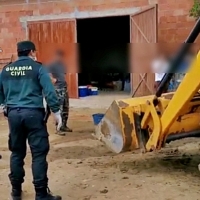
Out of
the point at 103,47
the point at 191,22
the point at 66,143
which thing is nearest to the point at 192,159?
the point at 66,143

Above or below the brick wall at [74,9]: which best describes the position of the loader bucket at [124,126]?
below

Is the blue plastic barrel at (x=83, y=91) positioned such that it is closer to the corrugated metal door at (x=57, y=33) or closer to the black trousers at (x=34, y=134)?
the corrugated metal door at (x=57, y=33)

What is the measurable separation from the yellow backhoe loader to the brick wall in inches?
229

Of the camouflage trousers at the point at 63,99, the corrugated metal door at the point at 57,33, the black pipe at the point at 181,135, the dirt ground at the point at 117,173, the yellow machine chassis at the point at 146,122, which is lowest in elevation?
the dirt ground at the point at 117,173

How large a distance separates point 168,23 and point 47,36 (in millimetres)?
3526

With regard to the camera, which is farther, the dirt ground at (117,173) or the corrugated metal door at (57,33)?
the corrugated metal door at (57,33)

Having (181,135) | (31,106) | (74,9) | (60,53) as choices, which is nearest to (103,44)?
(74,9)

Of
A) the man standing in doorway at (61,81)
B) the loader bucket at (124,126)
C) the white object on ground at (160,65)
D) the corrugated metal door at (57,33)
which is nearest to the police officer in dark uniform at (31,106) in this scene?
the loader bucket at (124,126)

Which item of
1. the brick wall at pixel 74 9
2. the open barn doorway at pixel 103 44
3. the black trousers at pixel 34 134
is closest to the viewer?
the black trousers at pixel 34 134

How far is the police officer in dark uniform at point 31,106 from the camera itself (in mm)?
5062

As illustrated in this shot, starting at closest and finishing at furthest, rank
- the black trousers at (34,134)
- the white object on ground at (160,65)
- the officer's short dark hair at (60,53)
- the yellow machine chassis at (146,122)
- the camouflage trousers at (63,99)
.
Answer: the black trousers at (34,134)
the yellow machine chassis at (146,122)
the white object on ground at (160,65)
the officer's short dark hair at (60,53)
the camouflage trousers at (63,99)

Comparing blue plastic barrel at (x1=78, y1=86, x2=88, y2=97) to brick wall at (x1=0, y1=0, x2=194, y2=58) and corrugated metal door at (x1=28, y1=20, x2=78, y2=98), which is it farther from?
brick wall at (x1=0, y1=0, x2=194, y2=58)

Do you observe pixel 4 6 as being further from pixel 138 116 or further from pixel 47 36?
pixel 138 116

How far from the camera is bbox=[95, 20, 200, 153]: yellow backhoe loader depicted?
5402 millimetres
